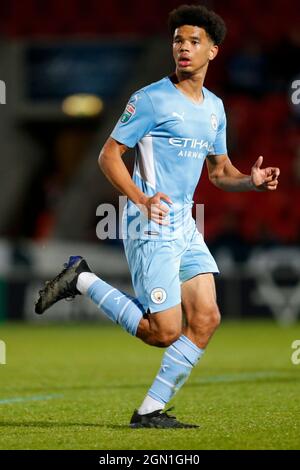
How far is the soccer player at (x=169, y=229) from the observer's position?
5160 millimetres

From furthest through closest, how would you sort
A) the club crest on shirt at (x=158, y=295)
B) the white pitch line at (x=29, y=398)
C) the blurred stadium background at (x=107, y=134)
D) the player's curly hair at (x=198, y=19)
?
the blurred stadium background at (x=107, y=134)
the white pitch line at (x=29, y=398)
the player's curly hair at (x=198, y=19)
the club crest on shirt at (x=158, y=295)

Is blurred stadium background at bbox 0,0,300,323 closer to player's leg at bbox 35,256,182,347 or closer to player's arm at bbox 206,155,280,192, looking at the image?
player's arm at bbox 206,155,280,192

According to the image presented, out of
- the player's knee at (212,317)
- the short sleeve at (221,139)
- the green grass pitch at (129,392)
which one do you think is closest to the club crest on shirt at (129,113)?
the short sleeve at (221,139)

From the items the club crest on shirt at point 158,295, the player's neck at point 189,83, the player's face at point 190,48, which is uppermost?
the player's face at point 190,48

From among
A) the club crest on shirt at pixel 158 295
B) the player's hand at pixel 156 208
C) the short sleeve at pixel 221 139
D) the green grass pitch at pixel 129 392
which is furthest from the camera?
the short sleeve at pixel 221 139

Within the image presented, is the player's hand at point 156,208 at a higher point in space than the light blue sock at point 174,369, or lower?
higher

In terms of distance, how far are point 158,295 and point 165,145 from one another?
730mm

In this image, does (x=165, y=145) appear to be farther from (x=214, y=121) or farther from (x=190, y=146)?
(x=214, y=121)

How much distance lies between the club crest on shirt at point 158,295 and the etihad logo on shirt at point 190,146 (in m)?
0.67

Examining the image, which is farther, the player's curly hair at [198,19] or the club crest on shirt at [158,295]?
the player's curly hair at [198,19]

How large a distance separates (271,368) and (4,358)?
233cm

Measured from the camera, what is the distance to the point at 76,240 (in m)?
16.2

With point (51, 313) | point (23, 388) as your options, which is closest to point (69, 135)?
point (51, 313)

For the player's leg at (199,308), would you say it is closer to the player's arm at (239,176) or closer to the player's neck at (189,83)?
the player's arm at (239,176)
